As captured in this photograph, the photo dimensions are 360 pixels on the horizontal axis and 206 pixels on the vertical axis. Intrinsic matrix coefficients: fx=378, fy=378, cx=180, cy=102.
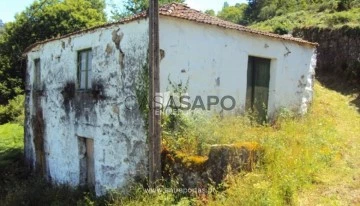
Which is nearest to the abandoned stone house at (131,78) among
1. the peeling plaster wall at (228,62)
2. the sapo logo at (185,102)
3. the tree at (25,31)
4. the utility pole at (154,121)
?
the peeling plaster wall at (228,62)

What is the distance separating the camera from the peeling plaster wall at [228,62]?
9141 mm

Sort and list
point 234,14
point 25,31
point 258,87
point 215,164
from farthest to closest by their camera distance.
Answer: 1. point 234,14
2. point 25,31
3. point 258,87
4. point 215,164

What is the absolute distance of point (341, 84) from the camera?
54.5 feet

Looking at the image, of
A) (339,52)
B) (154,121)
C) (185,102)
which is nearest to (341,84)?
(339,52)

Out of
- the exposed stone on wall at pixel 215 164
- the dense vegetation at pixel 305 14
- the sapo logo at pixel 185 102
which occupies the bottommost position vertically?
the exposed stone on wall at pixel 215 164

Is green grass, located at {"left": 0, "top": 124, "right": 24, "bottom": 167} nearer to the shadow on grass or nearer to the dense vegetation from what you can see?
the shadow on grass

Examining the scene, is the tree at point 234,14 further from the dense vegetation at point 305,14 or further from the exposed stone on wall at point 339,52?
Result: the exposed stone on wall at point 339,52

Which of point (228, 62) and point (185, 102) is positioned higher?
point (228, 62)

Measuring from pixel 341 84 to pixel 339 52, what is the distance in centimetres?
179

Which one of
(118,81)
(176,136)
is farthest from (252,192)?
(118,81)

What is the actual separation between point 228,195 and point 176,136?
2299 millimetres

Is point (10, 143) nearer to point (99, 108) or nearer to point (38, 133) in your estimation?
point (38, 133)

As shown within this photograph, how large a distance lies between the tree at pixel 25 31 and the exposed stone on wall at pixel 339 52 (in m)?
18.1

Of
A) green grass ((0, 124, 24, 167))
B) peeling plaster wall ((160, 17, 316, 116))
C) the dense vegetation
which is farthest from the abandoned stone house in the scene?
the dense vegetation
